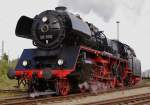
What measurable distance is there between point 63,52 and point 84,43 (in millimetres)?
1408

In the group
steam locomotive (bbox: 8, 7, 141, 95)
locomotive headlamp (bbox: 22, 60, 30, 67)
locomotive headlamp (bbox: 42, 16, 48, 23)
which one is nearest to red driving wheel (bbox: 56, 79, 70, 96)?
steam locomotive (bbox: 8, 7, 141, 95)

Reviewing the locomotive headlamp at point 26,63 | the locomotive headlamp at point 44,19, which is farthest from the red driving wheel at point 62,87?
the locomotive headlamp at point 44,19

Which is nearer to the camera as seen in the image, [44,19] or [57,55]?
[57,55]

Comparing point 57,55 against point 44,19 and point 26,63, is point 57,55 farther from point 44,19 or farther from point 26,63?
point 44,19

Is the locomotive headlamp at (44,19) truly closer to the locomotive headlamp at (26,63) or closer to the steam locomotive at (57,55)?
the steam locomotive at (57,55)

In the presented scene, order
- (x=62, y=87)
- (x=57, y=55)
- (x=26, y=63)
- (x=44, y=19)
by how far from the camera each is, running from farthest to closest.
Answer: (x=26, y=63) → (x=44, y=19) → (x=57, y=55) → (x=62, y=87)

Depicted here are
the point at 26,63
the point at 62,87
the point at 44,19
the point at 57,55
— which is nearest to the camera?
the point at 62,87

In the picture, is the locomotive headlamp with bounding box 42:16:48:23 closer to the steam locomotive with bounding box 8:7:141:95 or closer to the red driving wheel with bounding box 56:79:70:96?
the steam locomotive with bounding box 8:7:141:95

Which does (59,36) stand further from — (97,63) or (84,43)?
(97,63)

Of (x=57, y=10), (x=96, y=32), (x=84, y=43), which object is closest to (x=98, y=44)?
(x=96, y=32)

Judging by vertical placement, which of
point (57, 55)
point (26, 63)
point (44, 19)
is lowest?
point (26, 63)

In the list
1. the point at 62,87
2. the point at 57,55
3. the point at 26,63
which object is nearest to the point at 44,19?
the point at 57,55

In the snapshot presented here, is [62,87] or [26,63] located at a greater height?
[26,63]

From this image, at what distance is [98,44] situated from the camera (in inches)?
685
